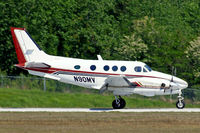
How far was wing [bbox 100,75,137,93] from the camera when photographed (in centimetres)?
3138

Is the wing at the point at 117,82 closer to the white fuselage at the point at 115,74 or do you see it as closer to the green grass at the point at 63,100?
the white fuselage at the point at 115,74

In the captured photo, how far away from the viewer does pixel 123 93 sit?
32.0 meters

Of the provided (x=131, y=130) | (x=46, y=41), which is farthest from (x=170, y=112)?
(x=46, y=41)

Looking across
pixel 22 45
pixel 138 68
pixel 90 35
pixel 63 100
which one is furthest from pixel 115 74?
pixel 90 35

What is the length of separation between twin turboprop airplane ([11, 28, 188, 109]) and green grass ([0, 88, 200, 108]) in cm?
423

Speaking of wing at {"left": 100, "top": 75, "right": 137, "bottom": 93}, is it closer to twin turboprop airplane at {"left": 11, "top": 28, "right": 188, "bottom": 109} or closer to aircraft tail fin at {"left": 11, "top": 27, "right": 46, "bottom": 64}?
twin turboprop airplane at {"left": 11, "top": 28, "right": 188, "bottom": 109}

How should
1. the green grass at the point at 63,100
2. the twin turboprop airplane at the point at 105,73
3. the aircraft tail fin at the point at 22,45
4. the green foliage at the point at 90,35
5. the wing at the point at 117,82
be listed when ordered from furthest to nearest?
1. the green foliage at the point at 90,35
2. the green grass at the point at 63,100
3. the aircraft tail fin at the point at 22,45
4. the twin turboprop airplane at the point at 105,73
5. the wing at the point at 117,82

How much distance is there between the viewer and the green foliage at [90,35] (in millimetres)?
48281

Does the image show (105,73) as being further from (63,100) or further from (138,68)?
(63,100)

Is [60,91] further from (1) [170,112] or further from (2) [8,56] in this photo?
(1) [170,112]

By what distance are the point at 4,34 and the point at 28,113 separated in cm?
2132

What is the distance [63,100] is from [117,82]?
7.17 m

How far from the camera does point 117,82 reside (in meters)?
31.7

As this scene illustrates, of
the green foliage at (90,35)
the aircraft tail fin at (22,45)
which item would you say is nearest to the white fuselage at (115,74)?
the aircraft tail fin at (22,45)
